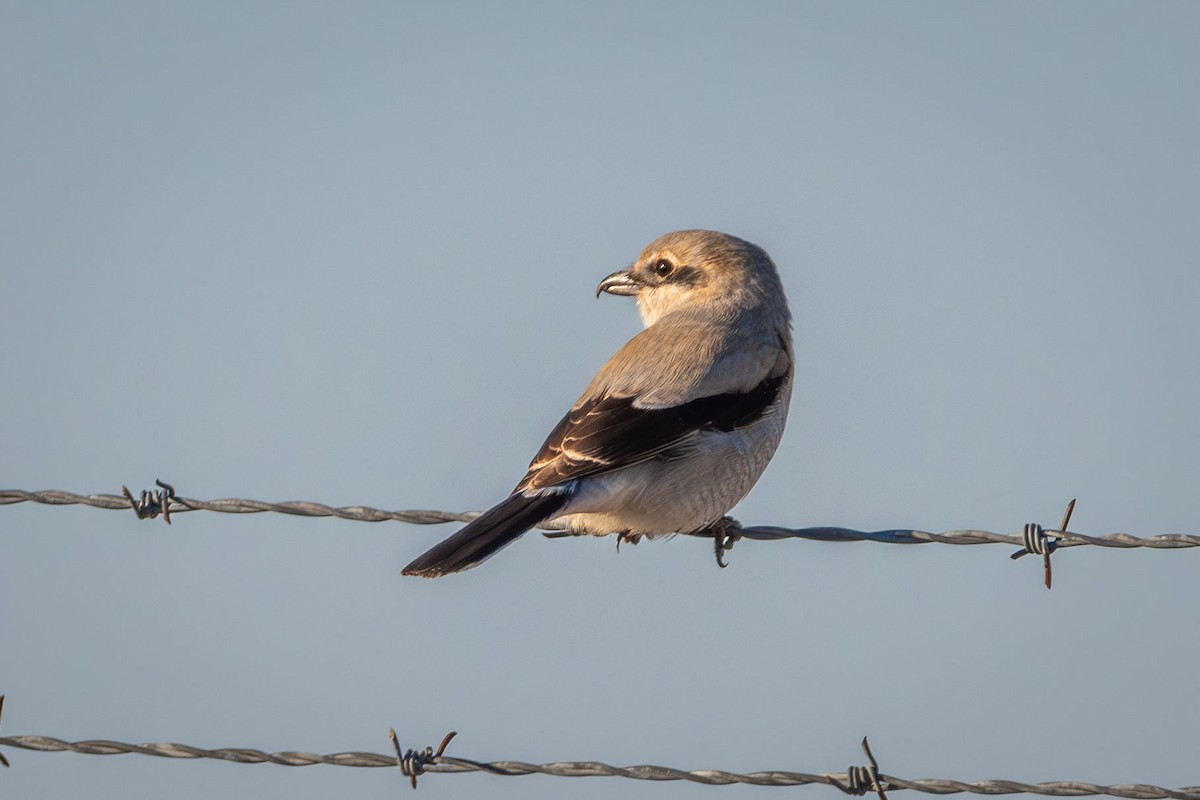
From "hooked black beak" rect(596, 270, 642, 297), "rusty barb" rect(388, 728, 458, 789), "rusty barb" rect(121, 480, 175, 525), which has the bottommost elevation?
"rusty barb" rect(388, 728, 458, 789)

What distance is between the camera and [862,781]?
Result: 3.44 m

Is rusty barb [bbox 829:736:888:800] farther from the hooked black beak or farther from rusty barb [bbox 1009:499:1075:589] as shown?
the hooked black beak

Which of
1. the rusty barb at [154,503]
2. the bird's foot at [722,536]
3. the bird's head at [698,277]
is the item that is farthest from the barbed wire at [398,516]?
the bird's head at [698,277]

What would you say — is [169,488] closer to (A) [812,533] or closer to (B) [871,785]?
(A) [812,533]

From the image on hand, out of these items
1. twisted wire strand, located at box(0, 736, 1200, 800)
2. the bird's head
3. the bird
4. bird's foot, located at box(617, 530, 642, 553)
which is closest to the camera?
twisted wire strand, located at box(0, 736, 1200, 800)

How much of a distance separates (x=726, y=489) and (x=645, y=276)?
1.80 m

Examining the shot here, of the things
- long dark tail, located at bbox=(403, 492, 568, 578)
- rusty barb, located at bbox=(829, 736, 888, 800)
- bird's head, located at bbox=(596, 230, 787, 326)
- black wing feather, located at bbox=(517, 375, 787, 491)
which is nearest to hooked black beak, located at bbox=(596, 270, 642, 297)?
bird's head, located at bbox=(596, 230, 787, 326)

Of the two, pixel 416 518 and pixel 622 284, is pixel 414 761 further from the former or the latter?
pixel 622 284

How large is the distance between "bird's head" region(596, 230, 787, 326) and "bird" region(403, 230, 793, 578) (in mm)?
244

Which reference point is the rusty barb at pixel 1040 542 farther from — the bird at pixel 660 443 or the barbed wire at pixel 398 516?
the bird at pixel 660 443

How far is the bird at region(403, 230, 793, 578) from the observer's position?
14.8 ft

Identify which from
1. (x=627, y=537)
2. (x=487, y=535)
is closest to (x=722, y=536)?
(x=627, y=537)

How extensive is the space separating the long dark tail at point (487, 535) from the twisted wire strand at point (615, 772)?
69 centimetres

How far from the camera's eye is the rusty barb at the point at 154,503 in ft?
13.3
